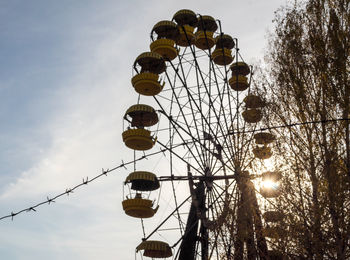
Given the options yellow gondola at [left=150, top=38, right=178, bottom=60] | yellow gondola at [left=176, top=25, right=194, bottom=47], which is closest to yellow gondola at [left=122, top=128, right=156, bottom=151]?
yellow gondola at [left=150, top=38, right=178, bottom=60]

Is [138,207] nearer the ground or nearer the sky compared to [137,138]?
nearer the ground

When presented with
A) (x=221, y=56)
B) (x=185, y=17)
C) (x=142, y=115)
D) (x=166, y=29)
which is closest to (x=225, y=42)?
(x=221, y=56)

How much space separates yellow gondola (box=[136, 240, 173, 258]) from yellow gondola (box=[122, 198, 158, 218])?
141 centimetres

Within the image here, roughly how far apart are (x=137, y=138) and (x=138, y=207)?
2732 millimetres

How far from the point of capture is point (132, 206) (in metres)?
14.4

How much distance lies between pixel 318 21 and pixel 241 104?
7.68 meters

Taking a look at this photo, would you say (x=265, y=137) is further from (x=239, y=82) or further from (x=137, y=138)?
(x=239, y=82)

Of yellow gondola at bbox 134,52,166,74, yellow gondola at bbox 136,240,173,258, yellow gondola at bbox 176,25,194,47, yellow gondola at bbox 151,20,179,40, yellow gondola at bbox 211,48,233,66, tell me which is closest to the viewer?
yellow gondola at bbox 136,240,173,258

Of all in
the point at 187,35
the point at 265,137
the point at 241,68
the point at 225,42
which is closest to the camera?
the point at 265,137

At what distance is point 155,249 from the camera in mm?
15273

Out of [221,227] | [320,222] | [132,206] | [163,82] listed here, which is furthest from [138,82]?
[320,222]

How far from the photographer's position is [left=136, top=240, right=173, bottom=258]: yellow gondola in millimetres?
15273

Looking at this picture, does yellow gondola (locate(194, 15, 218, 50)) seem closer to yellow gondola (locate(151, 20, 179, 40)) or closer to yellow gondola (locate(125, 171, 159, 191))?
yellow gondola (locate(151, 20, 179, 40))

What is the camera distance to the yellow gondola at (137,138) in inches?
580
